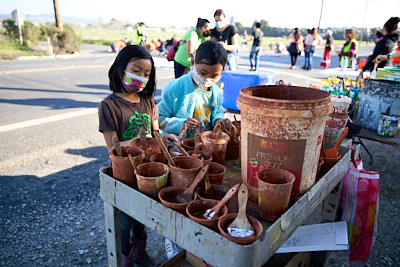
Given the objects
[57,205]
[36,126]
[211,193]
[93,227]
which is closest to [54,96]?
[36,126]

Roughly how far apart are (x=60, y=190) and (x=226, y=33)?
4.28 m

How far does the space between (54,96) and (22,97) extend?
64cm

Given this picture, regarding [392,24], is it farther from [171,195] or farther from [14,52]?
[14,52]

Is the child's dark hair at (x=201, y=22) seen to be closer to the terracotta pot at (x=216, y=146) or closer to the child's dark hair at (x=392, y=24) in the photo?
the child's dark hair at (x=392, y=24)

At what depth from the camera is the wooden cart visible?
1031 mm

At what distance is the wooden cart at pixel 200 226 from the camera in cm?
103

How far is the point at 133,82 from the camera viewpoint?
199cm

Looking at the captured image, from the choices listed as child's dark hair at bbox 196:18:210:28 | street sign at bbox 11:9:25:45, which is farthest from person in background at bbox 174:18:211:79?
street sign at bbox 11:9:25:45

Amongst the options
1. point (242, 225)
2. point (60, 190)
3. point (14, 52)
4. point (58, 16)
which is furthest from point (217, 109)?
point (58, 16)

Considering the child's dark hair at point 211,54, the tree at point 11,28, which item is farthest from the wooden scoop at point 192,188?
the tree at point 11,28

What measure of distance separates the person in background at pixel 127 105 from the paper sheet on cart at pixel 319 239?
0.97 metres

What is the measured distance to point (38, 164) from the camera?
12.0ft

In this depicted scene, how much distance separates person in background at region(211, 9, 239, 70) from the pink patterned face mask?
4.11m

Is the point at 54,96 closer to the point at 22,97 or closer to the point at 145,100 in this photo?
A: the point at 22,97
